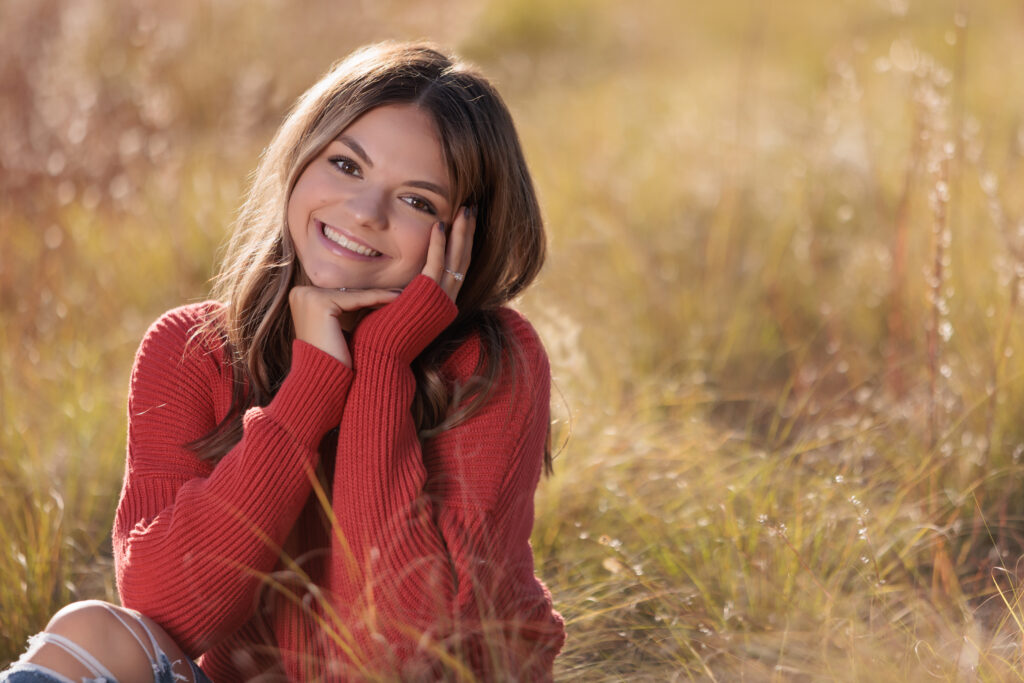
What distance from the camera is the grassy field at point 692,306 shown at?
219cm

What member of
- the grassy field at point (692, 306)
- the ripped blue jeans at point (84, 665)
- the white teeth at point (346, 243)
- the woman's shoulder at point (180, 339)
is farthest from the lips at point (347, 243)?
the ripped blue jeans at point (84, 665)

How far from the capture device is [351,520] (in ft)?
5.99

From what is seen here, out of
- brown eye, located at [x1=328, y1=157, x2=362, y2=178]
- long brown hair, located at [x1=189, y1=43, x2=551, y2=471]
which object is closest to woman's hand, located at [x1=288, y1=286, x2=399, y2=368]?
long brown hair, located at [x1=189, y1=43, x2=551, y2=471]

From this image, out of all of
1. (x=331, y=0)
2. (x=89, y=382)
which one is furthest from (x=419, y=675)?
(x=331, y=0)

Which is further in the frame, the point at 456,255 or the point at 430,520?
the point at 456,255

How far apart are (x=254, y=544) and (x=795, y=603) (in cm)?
108

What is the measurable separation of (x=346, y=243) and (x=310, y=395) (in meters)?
0.31

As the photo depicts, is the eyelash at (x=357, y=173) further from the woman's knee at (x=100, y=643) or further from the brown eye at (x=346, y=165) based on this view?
the woman's knee at (x=100, y=643)

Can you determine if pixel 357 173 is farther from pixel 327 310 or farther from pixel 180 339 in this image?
pixel 180 339

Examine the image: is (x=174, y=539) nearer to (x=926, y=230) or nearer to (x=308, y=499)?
(x=308, y=499)

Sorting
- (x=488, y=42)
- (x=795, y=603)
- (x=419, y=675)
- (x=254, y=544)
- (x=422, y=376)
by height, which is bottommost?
(x=795, y=603)

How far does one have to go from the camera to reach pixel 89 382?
329 centimetres

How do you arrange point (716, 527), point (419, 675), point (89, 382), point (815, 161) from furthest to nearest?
point (815, 161), point (89, 382), point (716, 527), point (419, 675)

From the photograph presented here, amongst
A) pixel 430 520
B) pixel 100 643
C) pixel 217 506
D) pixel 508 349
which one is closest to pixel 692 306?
pixel 508 349
